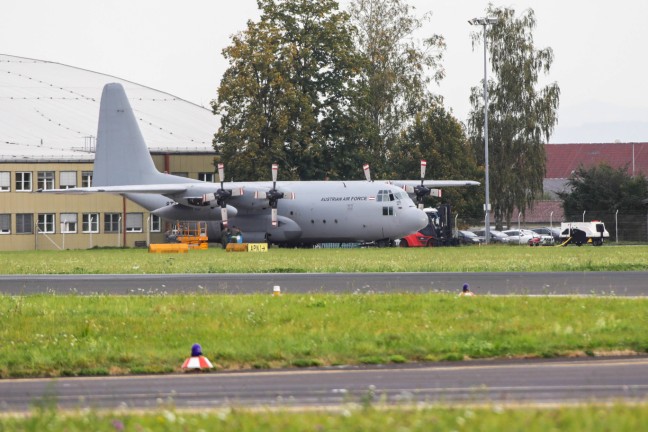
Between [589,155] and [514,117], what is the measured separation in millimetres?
64092

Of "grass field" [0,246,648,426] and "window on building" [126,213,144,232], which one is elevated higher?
"window on building" [126,213,144,232]

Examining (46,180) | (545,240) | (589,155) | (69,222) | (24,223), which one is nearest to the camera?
(545,240)

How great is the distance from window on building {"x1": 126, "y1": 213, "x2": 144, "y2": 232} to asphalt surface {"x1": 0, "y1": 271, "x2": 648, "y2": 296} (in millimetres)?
50749

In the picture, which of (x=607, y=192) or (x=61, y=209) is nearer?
(x=61, y=209)

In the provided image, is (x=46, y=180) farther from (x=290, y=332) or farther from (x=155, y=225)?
(x=290, y=332)

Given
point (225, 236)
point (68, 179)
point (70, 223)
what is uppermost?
point (68, 179)

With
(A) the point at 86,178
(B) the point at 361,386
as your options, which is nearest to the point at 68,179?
(A) the point at 86,178

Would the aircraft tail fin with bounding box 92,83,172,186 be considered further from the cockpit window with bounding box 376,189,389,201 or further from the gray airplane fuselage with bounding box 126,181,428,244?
the cockpit window with bounding box 376,189,389,201

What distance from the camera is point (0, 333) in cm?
1955

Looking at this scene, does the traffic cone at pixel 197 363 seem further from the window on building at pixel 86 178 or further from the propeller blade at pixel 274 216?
the window on building at pixel 86 178

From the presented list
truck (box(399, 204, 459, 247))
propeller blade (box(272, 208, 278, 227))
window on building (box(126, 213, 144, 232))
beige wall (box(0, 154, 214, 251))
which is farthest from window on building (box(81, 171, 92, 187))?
propeller blade (box(272, 208, 278, 227))

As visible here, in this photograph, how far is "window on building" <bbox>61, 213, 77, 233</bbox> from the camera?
280 feet

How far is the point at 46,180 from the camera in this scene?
8500cm

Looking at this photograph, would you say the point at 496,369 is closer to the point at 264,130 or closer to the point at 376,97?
the point at 264,130
